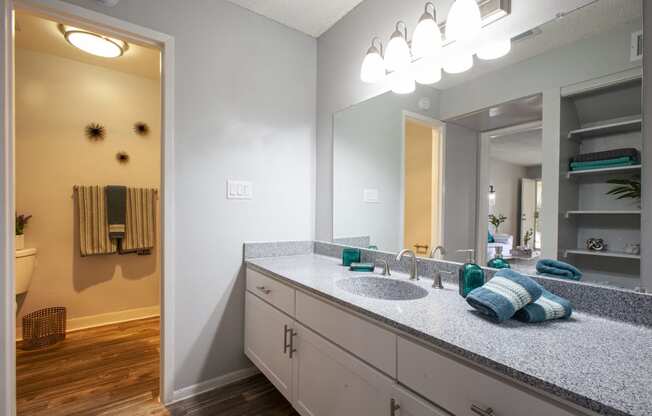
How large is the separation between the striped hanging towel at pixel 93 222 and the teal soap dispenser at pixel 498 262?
3.07m

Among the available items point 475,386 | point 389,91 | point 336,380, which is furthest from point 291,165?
point 475,386

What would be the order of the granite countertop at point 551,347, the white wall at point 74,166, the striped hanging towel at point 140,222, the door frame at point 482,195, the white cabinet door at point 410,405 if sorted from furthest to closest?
the striped hanging towel at point 140,222, the white wall at point 74,166, the door frame at point 482,195, the white cabinet door at point 410,405, the granite countertop at point 551,347

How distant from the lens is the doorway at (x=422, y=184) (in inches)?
59.3

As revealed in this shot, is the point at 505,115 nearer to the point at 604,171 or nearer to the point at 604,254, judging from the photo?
the point at 604,171

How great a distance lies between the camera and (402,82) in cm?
163

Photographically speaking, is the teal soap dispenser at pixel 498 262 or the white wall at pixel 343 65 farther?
the white wall at pixel 343 65

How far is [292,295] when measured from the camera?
1.43 meters

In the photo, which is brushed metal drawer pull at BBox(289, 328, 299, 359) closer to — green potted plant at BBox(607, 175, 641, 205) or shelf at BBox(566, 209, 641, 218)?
shelf at BBox(566, 209, 641, 218)

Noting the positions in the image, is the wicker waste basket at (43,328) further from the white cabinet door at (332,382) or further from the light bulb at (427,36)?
the light bulb at (427,36)

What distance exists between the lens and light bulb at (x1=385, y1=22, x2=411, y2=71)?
1541mm

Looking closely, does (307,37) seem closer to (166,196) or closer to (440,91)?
(440,91)

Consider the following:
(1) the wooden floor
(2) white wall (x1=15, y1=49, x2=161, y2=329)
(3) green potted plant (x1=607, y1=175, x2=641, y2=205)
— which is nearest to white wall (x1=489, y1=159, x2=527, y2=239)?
(3) green potted plant (x1=607, y1=175, x2=641, y2=205)

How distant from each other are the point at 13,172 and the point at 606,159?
2.35m

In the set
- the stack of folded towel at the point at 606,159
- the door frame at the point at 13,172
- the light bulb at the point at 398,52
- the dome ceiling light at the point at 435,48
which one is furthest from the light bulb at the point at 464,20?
the door frame at the point at 13,172
